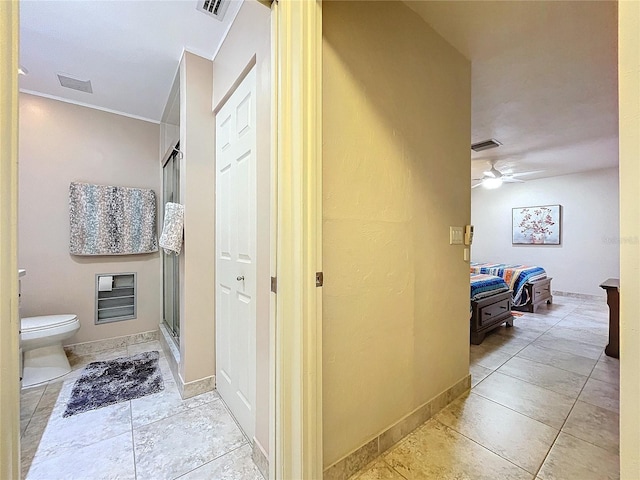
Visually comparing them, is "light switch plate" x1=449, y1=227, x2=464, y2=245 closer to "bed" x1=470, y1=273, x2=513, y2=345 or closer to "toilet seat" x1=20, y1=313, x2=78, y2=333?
"bed" x1=470, y1=273, x2=513, y2=345

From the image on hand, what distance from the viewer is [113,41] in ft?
5.86

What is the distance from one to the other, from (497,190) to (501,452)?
603 centimetres

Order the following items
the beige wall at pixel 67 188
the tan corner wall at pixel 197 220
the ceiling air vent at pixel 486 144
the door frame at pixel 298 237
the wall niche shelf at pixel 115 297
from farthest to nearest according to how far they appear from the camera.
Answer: the ceiling air vent at pixel 486 144, the wall niche shelf at pixel 115 297, the beige wall at pixel 67 188, the tan corner wall at pixel 197 220, the door frame at pixel 298 237

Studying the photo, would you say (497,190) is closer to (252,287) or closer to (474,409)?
(474,409)

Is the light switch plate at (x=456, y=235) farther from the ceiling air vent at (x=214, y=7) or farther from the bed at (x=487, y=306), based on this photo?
the ceiling air vent at (x=214, y=7)

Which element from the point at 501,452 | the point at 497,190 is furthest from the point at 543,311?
the point at 501,452

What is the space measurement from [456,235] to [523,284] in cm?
312

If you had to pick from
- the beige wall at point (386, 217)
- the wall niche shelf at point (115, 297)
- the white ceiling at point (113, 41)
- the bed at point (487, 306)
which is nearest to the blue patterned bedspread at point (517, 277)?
the bed at point (487, 306)

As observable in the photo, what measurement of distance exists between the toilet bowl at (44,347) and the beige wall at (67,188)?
1.36 feet

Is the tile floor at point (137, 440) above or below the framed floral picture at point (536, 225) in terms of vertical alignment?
below

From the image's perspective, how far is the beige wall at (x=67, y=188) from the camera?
242 centimetres

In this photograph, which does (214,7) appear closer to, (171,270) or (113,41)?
(113,41)

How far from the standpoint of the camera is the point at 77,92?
2428 mm

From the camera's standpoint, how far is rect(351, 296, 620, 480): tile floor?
1279 millimetres
